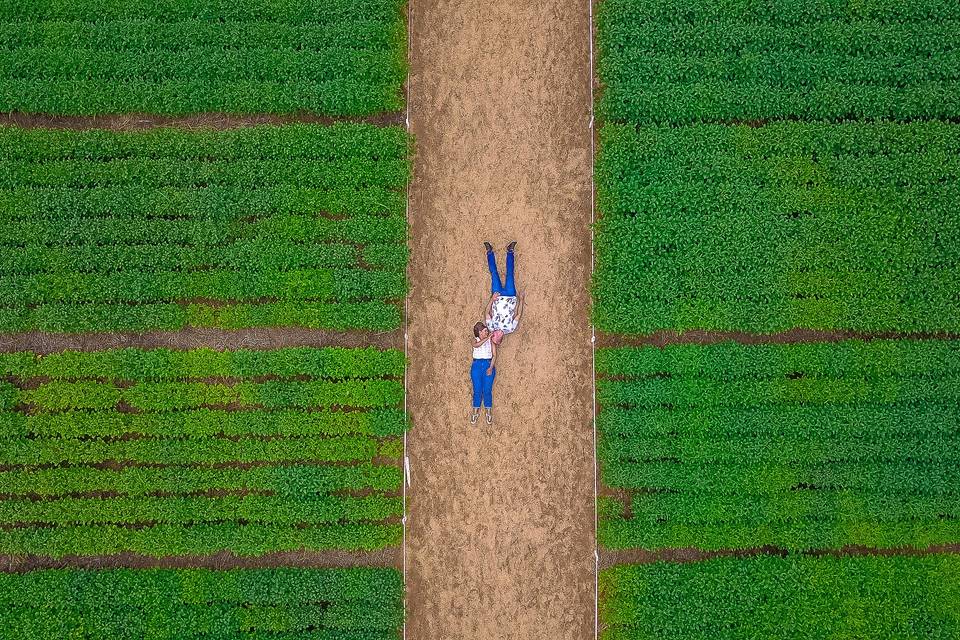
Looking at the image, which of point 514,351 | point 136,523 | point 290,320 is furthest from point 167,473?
point 514,351

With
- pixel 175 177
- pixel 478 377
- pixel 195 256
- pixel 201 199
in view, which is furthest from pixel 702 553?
pixel 175 177

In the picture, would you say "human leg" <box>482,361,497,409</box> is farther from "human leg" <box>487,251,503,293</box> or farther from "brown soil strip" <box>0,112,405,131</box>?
"brown soil strip" <box>0,112,405,131</box>

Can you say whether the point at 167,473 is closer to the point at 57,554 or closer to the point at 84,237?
the point at 57,554

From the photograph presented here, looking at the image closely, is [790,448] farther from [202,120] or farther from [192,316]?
[202,120]

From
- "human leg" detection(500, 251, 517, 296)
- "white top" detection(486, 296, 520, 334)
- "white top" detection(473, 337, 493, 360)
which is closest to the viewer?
"white top" detection(473, 337, 493, 360)

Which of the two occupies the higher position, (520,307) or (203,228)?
(203,228)

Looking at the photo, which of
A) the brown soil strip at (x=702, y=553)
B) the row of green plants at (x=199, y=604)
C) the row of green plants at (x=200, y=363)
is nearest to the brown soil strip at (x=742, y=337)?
the brown soil strip at (x=702, y=553)

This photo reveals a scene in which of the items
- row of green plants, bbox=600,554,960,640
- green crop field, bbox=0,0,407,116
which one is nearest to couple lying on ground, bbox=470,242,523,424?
green crop field, bbox=0,0,407,116
